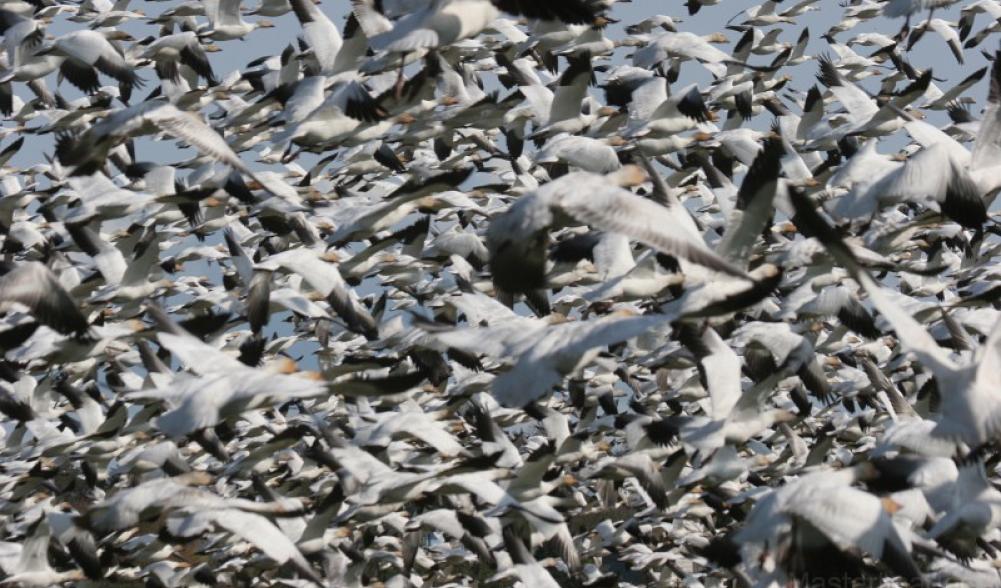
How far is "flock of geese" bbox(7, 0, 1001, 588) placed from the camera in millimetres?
9617

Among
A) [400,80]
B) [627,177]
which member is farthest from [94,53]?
[627,177]

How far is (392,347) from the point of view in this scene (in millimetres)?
14602

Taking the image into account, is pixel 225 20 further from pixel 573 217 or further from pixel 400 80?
pixel 573 217

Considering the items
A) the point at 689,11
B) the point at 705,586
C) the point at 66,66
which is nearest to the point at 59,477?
the point at 66,66

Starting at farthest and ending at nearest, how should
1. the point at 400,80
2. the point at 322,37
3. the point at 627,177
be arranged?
the point at 322,37 → the point at 400,80 → the point at 627,177

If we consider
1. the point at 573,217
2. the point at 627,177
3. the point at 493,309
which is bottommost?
the point at 493,309

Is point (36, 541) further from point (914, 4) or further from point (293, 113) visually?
point (914, 4)

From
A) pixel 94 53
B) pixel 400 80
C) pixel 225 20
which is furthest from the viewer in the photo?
pixel 225 20

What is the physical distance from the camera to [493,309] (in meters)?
13.3

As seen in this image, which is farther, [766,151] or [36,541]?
[36,541]

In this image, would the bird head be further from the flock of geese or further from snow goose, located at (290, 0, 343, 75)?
snow goose, located at (290, 0, 343, 75)

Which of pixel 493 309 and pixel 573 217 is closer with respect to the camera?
pixel 573 217

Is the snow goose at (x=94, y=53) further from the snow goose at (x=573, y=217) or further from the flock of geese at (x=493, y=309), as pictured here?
the snow goose at (x=573, y=217)

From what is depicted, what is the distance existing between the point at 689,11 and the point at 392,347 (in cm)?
583
